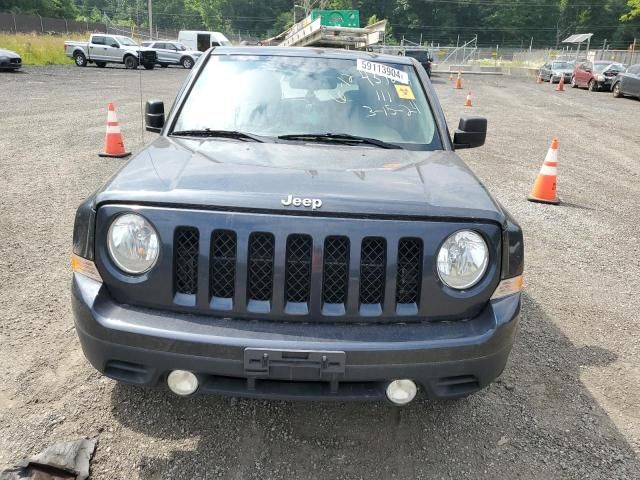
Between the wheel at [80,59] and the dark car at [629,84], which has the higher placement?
the dark car at [629,84]

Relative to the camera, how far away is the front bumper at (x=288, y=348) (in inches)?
83.8

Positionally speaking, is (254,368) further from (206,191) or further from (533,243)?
(533,243)

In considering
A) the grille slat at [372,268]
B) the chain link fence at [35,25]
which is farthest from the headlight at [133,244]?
the chain link fence at [35,25]

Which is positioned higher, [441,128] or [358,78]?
[358,78]

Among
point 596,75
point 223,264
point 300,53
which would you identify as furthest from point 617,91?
point 223,264

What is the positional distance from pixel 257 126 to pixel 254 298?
1.40 meters

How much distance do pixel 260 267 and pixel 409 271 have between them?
0.61 meters

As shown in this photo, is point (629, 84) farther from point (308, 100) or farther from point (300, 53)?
point (308, 100)

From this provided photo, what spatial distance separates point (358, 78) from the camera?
366 centimetres

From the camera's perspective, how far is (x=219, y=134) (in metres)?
3.21

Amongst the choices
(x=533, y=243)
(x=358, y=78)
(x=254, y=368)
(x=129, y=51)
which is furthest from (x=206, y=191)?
(x=129, y=51)

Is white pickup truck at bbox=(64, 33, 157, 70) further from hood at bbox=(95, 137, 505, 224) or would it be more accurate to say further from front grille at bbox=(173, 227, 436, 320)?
front grille at bbox=(173, 227, 436, 320)

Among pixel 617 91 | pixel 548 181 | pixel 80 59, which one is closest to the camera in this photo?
pixel 548 181

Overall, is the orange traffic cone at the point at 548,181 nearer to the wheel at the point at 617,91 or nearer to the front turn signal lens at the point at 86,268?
the front turn signal lens at the point at 86,268
